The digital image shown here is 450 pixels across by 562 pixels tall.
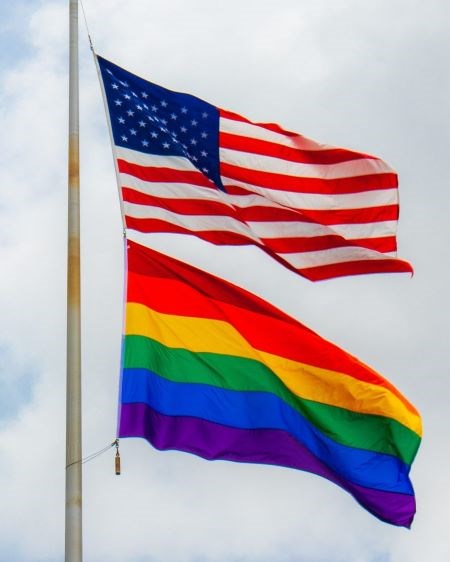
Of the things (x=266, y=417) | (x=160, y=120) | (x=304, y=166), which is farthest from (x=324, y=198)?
(x=266, y=417)

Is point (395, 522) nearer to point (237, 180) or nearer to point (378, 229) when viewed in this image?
point (378, 229)

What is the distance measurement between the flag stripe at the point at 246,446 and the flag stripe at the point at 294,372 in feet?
3.34

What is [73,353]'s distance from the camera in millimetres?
16797

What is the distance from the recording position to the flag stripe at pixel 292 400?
1905cm

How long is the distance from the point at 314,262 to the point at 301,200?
4.44 feet

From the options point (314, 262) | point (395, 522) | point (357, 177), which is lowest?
point (395, 522)

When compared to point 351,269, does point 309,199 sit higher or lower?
higher

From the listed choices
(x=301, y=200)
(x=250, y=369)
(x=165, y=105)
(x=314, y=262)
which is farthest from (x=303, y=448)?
(x=165, y=105)

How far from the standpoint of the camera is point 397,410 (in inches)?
766

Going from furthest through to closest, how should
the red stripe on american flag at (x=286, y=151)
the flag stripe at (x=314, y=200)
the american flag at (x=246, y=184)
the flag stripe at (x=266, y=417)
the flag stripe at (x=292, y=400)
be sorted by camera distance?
the red stripe on american flag at (x=286, y=151) < the flag stripe at (x=314, y=200) < the american flag at (x=246, y=184) < the flag stripe at (x=292, y=400) < the flag stripe at (x=266, y=417)

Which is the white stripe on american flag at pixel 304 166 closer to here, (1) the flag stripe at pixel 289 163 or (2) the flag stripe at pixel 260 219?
(1) the flag stripe at pixel 289 163

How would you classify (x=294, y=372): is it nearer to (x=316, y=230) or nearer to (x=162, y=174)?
(x=316, y=230)

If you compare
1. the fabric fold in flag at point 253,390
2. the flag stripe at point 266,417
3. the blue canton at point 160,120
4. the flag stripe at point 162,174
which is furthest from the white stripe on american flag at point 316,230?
the flag stripe at point 266,417

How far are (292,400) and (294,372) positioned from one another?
1.56 ft
